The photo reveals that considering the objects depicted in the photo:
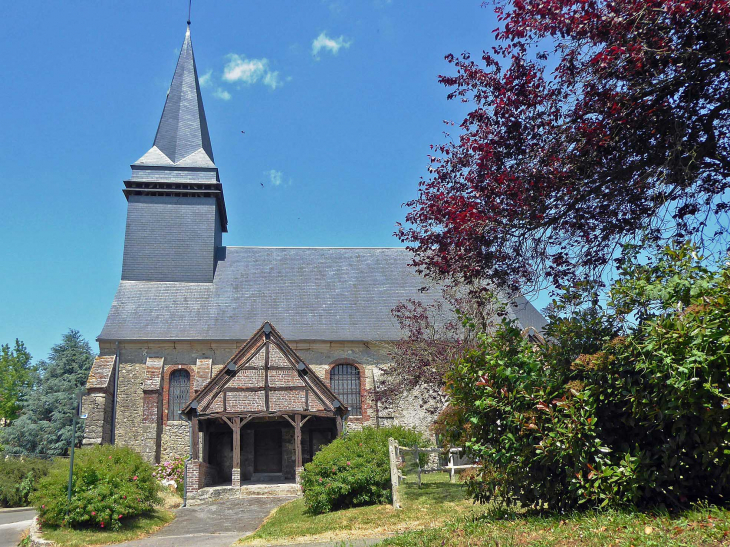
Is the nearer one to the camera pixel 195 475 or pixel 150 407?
pixel 195 475

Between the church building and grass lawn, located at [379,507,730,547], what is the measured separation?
11628 mm

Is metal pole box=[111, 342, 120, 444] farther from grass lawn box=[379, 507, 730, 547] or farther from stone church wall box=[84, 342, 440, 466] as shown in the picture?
grass lawn box=[379, 507, 730, 547]

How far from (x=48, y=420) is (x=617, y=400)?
31.9 meters

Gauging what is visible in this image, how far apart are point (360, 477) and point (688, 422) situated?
24.3 feet

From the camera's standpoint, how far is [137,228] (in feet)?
83.3

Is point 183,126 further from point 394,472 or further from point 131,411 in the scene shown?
point 394,472

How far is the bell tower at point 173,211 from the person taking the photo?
2512 centimetres

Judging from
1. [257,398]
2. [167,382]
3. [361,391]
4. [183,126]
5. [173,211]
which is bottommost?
[257,398]

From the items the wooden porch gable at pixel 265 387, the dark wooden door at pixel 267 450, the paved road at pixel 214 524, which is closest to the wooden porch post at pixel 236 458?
the wooden porch gable at pixel 265 387

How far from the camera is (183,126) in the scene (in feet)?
91.2

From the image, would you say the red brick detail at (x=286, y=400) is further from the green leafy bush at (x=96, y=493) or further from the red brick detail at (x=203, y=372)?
the red brick detail at (x=203, y=372)

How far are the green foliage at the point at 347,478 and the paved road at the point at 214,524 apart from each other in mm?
1468

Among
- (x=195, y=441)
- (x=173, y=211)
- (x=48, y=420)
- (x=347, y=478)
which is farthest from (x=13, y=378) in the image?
(x=347, y=478)

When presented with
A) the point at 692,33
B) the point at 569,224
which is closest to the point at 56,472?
the point at 569,224
